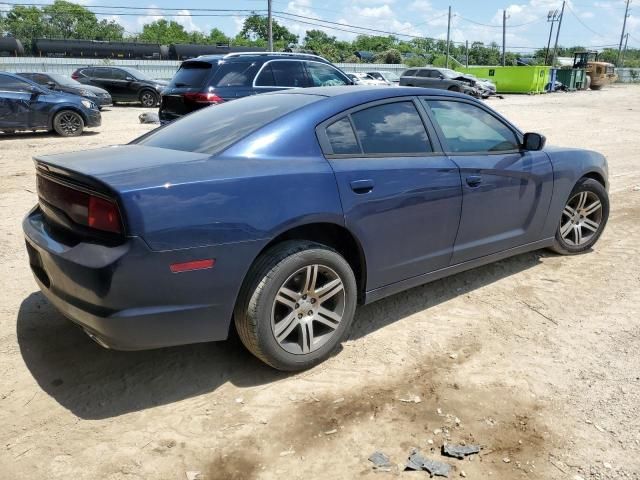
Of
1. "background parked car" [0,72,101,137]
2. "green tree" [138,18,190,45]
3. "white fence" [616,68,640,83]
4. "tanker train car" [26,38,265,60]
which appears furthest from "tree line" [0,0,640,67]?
"background parked car" [0,72,101,137]

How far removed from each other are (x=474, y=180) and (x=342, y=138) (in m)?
1.10

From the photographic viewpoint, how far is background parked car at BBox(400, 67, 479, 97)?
28.0m

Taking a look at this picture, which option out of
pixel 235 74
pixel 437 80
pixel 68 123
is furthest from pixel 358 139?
pixel 437 80

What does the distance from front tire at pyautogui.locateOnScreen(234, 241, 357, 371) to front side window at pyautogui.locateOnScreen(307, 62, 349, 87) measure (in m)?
7.55

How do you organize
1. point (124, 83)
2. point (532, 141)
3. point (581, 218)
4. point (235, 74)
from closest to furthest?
point (532, 141) < point (581, 218) < point (235, 74) < point (124, 83)

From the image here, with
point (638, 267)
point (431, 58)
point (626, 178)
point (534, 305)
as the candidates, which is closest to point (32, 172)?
point (534, 305)

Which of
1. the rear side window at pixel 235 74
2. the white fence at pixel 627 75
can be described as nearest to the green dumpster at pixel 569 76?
the white fence at pixel 627 75

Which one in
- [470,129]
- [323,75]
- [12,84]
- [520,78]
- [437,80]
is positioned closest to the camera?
[470,129]

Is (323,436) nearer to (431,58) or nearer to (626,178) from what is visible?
(626,178)

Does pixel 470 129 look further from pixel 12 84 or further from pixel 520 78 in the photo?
pixel 520 78

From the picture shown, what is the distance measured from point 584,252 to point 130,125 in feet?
43.1

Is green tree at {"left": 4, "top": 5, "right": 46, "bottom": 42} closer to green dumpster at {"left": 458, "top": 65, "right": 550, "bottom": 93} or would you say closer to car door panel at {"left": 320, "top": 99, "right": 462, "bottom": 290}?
green dumpster at {"left": 458, "top": 65, "right": 550, "bottom": 93}

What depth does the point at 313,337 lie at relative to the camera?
3.23m

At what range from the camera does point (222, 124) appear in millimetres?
3516
